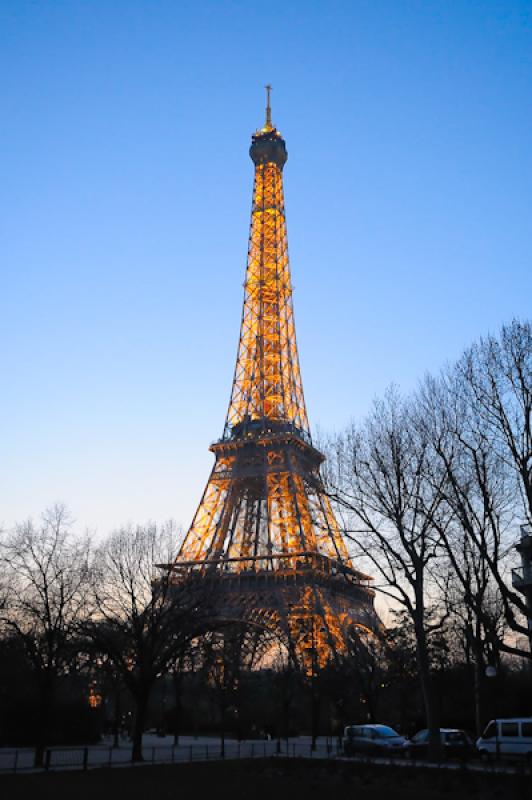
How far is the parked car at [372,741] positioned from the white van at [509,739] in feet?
15.7

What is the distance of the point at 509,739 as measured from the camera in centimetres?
2859

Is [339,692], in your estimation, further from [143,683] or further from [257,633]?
[143,683]

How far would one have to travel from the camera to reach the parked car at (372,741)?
32938mm

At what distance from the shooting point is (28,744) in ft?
141

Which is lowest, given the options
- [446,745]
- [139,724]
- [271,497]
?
[446,745]

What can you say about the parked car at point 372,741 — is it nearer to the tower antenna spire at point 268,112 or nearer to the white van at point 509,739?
the white van at point 509,739

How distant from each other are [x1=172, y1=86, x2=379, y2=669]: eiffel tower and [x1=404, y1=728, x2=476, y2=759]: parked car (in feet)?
58.0

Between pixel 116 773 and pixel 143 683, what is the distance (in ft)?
26.8

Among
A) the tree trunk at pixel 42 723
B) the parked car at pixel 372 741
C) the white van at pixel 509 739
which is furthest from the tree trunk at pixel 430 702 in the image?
the tree trunk at pixel 42 723

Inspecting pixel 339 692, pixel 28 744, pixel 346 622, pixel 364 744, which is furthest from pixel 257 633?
pixel 364 744

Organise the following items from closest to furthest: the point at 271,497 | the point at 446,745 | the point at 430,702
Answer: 1. the point at 430,702
2. the point at 446,745
3. the point at 271,497

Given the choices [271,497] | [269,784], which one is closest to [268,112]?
[271,497]

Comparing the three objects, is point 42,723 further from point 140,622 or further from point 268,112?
point 268,112

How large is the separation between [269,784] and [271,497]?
141ft
